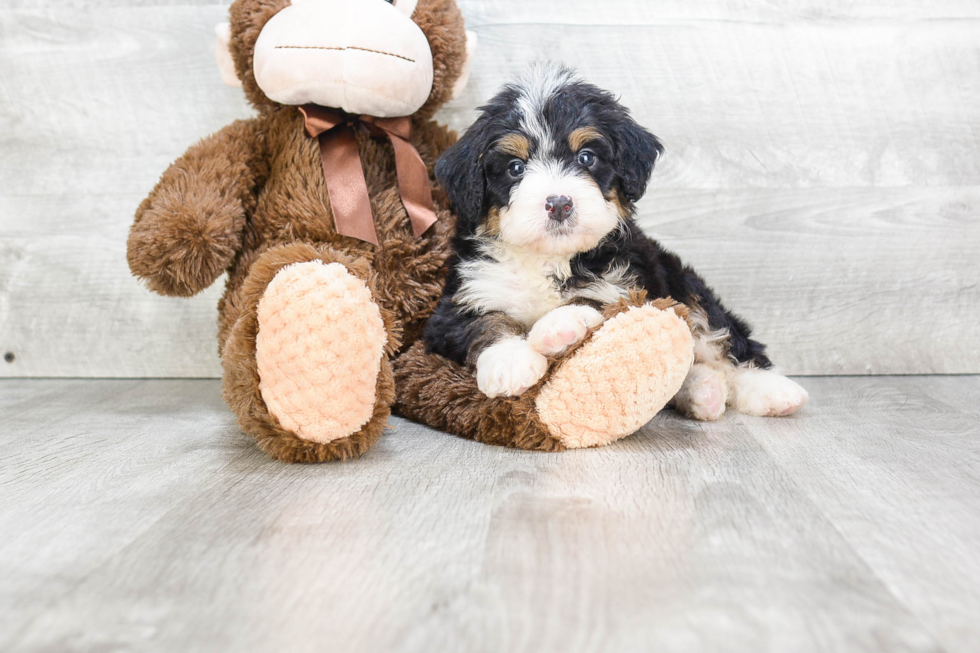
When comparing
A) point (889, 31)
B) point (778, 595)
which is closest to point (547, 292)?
point (778, 595)

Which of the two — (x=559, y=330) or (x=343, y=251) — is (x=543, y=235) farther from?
(x=343, y=251)

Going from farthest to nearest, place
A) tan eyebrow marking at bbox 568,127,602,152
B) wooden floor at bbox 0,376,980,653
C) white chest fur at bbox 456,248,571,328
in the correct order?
white chest fur at bbox 456,248,571,328 < tan eyebrow marking at bbox 568,127,602,152 < wooden floor at bbox 0,376,980,653

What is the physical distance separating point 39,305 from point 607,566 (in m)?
2.43

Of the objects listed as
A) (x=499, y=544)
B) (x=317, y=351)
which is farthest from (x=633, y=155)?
(x=499, y=544)

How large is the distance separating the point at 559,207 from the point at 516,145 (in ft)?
0.66

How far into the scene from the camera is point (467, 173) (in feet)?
6.20

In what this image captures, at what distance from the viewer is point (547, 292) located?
199cm

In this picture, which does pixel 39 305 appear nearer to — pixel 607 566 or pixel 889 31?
pixel 607 566

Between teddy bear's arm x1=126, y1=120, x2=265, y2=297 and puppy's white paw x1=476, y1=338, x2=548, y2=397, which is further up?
teddy bear's arm x1=126, y1=120, x2=265, y2=297

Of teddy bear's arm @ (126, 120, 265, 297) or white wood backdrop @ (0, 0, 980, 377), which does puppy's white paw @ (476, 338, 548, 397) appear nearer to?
teddy bear's arm @ (126, 120, 265, 297)

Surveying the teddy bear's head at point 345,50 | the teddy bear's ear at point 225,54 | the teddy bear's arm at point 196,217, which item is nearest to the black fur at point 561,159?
the teddy bear's head at point 345,50

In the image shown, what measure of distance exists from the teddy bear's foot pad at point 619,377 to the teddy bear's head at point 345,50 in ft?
2.69

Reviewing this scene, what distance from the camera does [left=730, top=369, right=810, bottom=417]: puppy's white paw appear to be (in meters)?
2.11

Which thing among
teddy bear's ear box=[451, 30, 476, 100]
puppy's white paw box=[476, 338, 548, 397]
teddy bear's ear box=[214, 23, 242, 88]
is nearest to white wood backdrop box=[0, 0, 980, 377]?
teddy bear's ear box=[451, 30, 476, 100]
